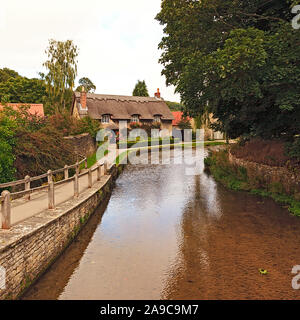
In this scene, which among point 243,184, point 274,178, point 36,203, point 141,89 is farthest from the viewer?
point 141,89

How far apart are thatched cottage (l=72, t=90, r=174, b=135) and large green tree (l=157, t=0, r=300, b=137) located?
3157 centimetres

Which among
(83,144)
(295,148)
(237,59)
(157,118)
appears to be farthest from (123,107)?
(237,59)

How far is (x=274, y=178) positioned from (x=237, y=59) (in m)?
7.16

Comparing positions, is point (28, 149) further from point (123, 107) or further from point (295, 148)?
point (123, 107)

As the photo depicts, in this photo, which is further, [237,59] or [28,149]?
[28,149]

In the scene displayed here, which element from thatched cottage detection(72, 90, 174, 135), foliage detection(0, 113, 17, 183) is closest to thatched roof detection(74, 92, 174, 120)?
thatched cottage detection(72, 90, 174, 135)

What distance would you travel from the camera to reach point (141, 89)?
7000 centimetres

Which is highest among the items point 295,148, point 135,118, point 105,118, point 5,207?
point 135,118

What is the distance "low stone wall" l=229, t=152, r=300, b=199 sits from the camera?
13.5 meters

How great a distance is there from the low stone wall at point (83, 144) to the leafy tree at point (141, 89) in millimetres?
41639

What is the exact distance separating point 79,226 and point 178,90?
7605mm

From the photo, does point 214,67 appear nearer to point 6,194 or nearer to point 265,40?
point 265,40

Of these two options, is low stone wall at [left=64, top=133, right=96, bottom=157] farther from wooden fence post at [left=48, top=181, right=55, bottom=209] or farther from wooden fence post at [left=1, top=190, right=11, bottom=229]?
wooden fence post at [left=1, top=190, right=11, bottom=229]

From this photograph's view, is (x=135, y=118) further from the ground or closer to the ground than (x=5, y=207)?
further from the ground
